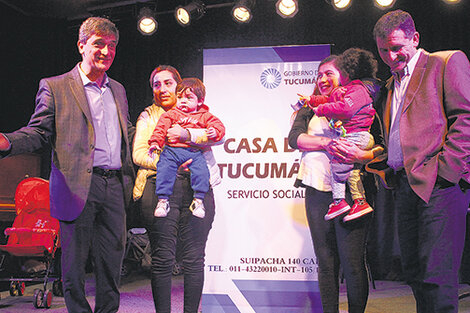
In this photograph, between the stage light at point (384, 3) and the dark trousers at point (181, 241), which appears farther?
the stage light at point (384, 3)

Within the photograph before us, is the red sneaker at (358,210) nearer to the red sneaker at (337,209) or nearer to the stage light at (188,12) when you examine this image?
the red sneaker at (337,209)

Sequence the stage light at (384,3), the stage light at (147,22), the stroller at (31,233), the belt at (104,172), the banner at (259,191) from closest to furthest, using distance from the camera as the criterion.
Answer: the belt at (104,172) → the banner at (259,191) → the stage light at (384,3) → the stroller at (31,233) → the stage light at (147,22)

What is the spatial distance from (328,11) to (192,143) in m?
4.22

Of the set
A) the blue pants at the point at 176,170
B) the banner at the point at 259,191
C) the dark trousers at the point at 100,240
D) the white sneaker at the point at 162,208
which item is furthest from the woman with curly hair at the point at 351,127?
the banner at the point at 259,191

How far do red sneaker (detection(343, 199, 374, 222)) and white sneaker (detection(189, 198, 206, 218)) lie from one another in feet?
2.65

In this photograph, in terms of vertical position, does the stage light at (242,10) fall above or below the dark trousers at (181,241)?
above

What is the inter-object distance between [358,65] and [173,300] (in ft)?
10.5

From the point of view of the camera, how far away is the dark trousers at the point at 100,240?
207 centimetres

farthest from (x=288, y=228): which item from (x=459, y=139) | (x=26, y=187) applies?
(x=26, y=187)

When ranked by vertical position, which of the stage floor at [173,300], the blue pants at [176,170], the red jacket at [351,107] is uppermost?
the red jacket at [351,107]

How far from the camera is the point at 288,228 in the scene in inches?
139

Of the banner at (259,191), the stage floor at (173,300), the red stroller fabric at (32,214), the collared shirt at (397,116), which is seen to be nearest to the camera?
the collared shirt at (397,116)

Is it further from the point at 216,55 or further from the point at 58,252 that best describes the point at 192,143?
the point at 58,252

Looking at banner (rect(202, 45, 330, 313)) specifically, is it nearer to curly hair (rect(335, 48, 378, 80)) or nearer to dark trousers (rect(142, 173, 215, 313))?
dark trousers (rect(142, 173, 215, 313))
